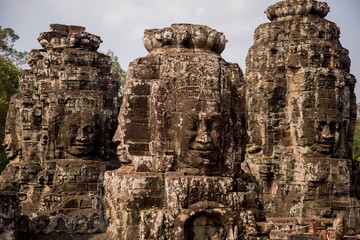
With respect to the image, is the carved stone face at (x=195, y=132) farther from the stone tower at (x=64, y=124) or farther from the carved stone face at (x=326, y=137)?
the carved stone face at (x=326, y=137)

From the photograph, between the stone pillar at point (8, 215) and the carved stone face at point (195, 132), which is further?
the stone pillar at point (8, 215)

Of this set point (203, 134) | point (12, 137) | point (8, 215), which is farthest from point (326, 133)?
point (12, 137)

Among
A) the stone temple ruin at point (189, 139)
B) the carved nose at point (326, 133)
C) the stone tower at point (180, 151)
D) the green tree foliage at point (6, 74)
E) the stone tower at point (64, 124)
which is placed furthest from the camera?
the green tree foliage at point (6, 74)

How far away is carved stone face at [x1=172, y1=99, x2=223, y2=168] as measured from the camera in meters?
7.48

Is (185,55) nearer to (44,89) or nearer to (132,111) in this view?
(132,111)

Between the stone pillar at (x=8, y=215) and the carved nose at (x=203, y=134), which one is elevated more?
the carved nose at (x=203, y=134)

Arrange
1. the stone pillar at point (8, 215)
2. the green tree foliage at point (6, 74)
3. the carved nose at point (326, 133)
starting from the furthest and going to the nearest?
the green tree foliage at point (6, 74) < the carved nose at point (326, 133) < the stone pillar at point (8, 215)

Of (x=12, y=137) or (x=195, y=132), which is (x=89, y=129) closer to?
(x=12, y=137)

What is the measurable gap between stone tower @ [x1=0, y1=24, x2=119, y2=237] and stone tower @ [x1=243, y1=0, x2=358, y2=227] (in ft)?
12.8

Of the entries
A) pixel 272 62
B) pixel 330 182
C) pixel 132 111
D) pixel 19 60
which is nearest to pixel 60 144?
pixel 272 62

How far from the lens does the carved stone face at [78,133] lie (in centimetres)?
1458

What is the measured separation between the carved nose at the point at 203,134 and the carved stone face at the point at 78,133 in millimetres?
7501

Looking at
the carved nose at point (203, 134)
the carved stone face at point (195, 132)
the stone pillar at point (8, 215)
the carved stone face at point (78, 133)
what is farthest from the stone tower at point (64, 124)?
the carved nose at point (203, 134)

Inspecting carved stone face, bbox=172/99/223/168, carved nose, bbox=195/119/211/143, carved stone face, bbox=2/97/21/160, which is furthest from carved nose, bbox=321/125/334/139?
carved stone face, bbox=2/97/21/160
